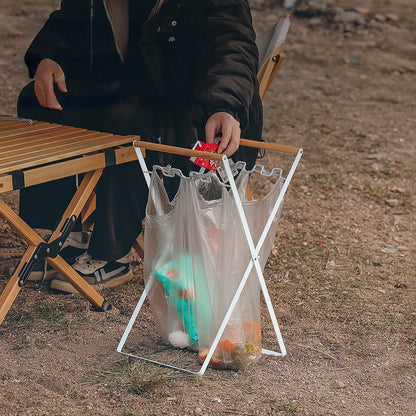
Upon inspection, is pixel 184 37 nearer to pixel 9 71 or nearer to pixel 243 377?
pixel 243 377

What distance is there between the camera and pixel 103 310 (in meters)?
3.04

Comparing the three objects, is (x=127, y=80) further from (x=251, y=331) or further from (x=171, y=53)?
(x=251, y=331)

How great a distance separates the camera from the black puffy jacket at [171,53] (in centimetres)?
286

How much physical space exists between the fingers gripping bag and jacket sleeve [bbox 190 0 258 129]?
31 cm

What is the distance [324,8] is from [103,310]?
7282 millimetres

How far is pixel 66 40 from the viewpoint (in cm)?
320

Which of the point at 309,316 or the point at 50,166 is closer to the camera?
the point at 50,166

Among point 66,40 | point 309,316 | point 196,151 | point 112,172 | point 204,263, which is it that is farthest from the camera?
point 66,40

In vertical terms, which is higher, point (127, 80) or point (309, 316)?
point (127, 80)

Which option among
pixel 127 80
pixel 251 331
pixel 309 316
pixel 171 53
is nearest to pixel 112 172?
pixel 127 80

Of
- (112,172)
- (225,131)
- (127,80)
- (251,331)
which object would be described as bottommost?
(251,331)

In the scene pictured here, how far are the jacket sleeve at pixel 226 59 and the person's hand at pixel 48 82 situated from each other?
1.91 feet

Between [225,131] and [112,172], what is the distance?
0.62 meters

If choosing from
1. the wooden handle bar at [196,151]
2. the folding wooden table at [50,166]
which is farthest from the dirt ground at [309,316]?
the wooden handle bar at [196,151]
